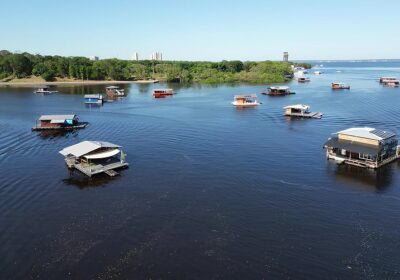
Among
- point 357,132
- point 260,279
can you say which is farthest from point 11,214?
point 357,132

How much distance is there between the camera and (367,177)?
41.4m

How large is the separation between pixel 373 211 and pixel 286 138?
89.7ft

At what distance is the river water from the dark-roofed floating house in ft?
5.36

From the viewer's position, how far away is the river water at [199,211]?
82.8 ft

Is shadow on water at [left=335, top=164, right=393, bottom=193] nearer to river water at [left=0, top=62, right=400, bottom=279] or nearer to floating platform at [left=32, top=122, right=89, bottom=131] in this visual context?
river water at [left=0, top=62, right=400, bottom=279]

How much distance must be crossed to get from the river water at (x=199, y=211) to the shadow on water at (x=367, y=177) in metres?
0.21

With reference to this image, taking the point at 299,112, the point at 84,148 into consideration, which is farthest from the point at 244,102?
the point at 84,148

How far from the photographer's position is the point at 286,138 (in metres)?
59.5

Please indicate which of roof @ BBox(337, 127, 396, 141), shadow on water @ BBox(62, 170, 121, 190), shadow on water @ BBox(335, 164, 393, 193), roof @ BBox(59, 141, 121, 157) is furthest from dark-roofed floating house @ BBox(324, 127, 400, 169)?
roof @ BBox(59, 141, 121, 157)

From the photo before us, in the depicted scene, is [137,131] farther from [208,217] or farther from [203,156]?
[208,217]

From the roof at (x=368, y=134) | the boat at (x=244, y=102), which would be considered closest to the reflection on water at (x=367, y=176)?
the roof at (x=368, y=134)

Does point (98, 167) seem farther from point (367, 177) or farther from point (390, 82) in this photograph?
point (390, 82)

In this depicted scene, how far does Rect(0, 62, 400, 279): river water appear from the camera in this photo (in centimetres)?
2523

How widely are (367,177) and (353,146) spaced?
4.85m
